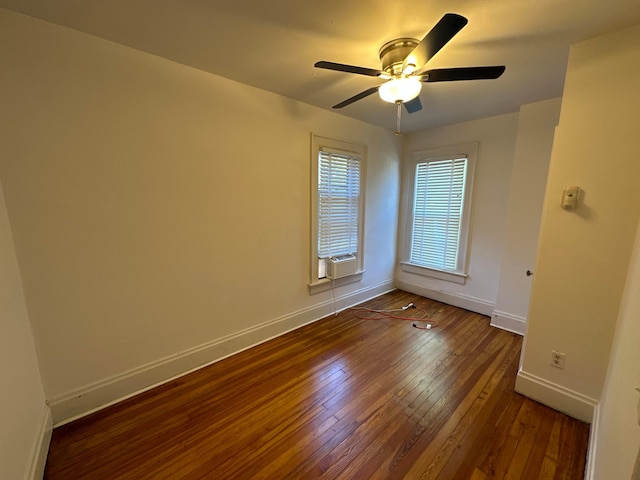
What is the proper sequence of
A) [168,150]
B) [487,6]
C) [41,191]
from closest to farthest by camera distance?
[487,6] → [41,191] → [168,150]

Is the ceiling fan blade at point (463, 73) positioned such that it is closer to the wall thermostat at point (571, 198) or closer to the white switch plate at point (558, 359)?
the wall thermostat at point (571, 198)

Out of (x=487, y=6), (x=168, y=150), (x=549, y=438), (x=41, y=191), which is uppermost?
(x=487, y=6)

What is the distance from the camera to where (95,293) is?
1.70 metres

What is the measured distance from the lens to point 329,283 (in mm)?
3154

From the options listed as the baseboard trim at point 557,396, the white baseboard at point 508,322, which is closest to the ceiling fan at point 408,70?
the baseboard trim at point 557,396

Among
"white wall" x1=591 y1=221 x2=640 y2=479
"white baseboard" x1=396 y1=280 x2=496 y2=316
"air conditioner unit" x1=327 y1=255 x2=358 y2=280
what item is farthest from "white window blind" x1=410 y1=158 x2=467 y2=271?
"white wall" x1=591 y1=221 x2=640 y2=479

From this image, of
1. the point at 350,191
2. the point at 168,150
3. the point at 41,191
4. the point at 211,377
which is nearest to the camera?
the point at 41,191

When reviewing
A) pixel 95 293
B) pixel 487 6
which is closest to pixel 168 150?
pixel 95 293

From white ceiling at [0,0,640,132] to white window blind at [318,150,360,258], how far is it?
37.9 inches

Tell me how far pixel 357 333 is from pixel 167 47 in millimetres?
2922

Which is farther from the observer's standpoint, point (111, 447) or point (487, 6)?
point (111, 447)

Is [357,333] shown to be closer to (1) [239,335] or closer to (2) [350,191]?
(1) [239,335]

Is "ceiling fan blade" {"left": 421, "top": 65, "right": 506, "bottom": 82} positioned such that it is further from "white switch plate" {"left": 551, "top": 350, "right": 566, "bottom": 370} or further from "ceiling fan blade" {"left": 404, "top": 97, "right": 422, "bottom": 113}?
"white switch plate" {"left": 551, "top": 350, "right": 566, "bottom": 370}

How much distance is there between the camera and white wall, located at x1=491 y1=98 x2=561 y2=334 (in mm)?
2506
